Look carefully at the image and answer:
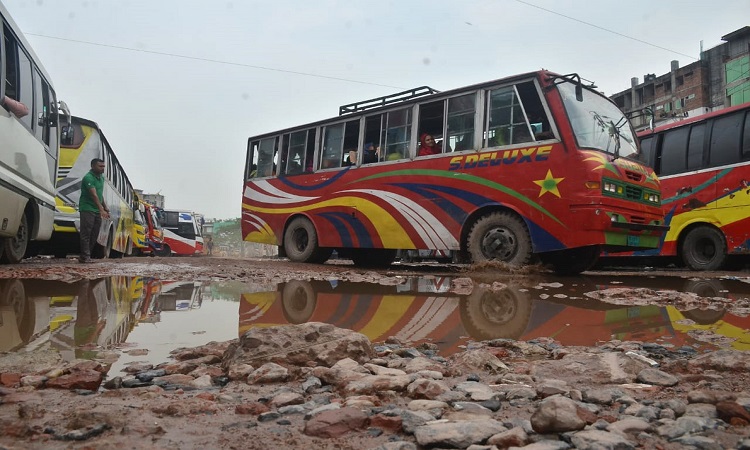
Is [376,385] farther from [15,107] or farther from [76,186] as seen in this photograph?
[76,186]

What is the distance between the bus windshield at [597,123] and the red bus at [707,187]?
139 cm

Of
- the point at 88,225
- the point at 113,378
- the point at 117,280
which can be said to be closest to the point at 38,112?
the point at 88,225

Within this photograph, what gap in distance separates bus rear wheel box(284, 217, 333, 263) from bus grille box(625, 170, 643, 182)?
533 centimetres

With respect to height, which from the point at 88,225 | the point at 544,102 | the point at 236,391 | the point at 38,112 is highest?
the point at 544,102

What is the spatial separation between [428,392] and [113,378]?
1147 mm

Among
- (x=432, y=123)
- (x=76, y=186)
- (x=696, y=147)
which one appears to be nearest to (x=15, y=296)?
(x=432, y=123)

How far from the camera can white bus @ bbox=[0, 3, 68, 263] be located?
5488 mm

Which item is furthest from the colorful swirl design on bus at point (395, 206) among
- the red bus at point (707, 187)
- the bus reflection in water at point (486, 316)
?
the red bus at point (707, 187)

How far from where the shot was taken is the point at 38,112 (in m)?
6.73

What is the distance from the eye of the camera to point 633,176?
22.1 ft

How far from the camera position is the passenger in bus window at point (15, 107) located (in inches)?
214

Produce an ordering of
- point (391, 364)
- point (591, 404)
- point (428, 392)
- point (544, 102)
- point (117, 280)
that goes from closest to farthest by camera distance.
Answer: point (591, 404)
point (428, 392)
point (391, 364)
point (117, 280)
point (544, 102)

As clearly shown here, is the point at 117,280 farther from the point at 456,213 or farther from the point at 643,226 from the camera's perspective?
the point at 643,226

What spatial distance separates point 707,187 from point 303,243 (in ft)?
24.7
